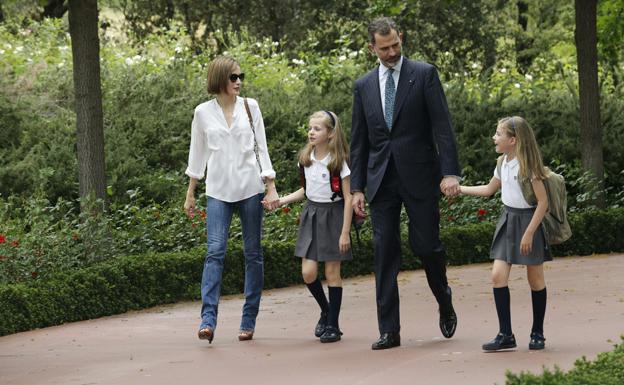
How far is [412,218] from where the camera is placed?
24.5 ft

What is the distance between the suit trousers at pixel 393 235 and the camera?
741 cm

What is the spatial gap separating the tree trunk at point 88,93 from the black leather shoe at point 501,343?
5.46 metres

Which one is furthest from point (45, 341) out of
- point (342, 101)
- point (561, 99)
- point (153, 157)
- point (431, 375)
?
point (561, 99)

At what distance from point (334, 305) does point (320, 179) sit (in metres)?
0.86

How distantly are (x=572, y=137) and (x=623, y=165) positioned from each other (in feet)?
2.96

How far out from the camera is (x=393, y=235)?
7.50 metres

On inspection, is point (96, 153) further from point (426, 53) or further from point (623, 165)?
point (426, 53)

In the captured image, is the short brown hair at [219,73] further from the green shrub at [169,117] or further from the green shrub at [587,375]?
the green shrub at [169,117]

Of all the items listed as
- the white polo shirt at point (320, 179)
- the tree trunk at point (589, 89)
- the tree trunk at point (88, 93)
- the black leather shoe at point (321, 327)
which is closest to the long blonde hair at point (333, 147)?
the white polo shirt at point (320, 179)

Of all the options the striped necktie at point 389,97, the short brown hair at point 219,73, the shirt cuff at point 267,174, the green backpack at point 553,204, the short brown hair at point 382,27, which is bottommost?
the green backpack at point 553,204

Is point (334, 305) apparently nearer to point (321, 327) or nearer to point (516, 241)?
point (321, 327)

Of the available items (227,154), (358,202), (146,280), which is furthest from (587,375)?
(146,280)

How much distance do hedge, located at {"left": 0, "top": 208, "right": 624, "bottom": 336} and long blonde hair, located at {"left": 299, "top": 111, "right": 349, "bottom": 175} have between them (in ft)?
1.97

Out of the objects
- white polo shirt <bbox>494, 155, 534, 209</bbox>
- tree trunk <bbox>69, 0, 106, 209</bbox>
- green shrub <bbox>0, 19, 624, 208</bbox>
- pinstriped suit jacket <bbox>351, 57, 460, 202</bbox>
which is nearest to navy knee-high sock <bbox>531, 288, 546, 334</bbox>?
white polo shirt <bbox>494, 155, 534, 209</bbox>
